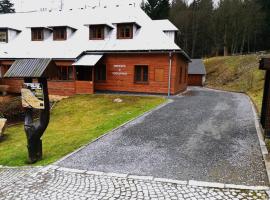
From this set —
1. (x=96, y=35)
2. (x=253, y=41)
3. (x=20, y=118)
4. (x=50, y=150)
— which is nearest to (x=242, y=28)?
(x=253, y=41)

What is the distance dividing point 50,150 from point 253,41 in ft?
166

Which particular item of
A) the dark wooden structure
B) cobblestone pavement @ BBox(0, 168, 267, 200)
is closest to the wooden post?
the dark wooden structure

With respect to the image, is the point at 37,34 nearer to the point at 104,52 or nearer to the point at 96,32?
the point at 96,32

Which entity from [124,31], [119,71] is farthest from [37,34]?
[119,71]

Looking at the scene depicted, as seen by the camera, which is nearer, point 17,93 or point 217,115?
point 217,115

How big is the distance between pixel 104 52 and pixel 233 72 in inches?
930

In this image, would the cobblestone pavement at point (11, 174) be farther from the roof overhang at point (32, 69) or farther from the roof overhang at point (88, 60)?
the roof overhang at point (88, 60)

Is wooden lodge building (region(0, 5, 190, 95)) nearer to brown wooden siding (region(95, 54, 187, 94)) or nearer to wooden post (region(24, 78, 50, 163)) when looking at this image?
brown wooden siding (region(95, 54, 187, 94))

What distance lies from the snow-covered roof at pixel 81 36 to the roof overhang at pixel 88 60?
1.73 feet

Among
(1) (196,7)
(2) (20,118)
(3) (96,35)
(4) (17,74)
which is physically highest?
(1) (196,7)

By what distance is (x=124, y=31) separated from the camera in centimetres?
2341

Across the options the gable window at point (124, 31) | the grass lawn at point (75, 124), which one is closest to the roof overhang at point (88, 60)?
the grass lawn at point (75, 124)

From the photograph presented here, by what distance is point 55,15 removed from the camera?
29672 millimetres

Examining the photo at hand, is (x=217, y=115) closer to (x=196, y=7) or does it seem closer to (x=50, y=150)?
(x=50, y=150)
